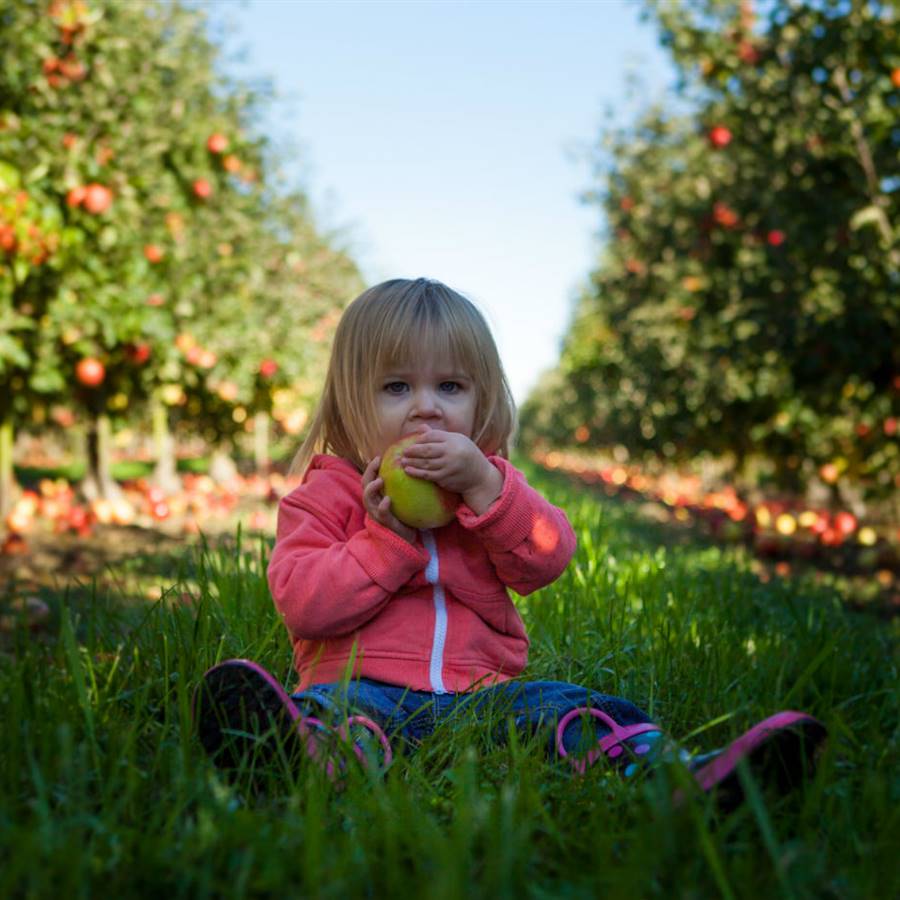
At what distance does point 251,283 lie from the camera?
9852 millimetres

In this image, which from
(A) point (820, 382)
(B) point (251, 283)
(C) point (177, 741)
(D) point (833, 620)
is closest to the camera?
(C) point (177, 741)

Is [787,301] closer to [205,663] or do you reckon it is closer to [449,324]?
[449,324]

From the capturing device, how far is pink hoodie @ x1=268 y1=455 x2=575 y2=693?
211 centimetres

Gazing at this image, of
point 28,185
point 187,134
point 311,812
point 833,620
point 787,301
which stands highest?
point 187,134

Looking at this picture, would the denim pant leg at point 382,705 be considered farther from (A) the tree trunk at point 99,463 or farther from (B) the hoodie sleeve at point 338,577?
(A) the tree trunk at point 99,463

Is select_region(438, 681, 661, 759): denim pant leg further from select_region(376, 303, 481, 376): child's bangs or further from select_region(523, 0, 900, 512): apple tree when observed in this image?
select_region(523, 0, 900, 512): apple tree

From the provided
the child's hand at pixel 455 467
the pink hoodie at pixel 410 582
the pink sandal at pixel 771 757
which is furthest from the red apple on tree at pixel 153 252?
the pink sandal at pixel 771 757

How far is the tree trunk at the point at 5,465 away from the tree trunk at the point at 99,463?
1524 millimetres

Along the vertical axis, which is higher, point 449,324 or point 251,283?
point 251,283

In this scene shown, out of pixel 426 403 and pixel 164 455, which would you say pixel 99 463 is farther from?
pixel 426 403

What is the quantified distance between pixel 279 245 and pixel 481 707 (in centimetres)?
1129

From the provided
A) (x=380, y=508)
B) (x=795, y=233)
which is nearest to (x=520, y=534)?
(x=380, y=508)

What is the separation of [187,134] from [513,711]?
7.67m

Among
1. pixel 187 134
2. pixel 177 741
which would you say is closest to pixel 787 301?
pixel 187 134
